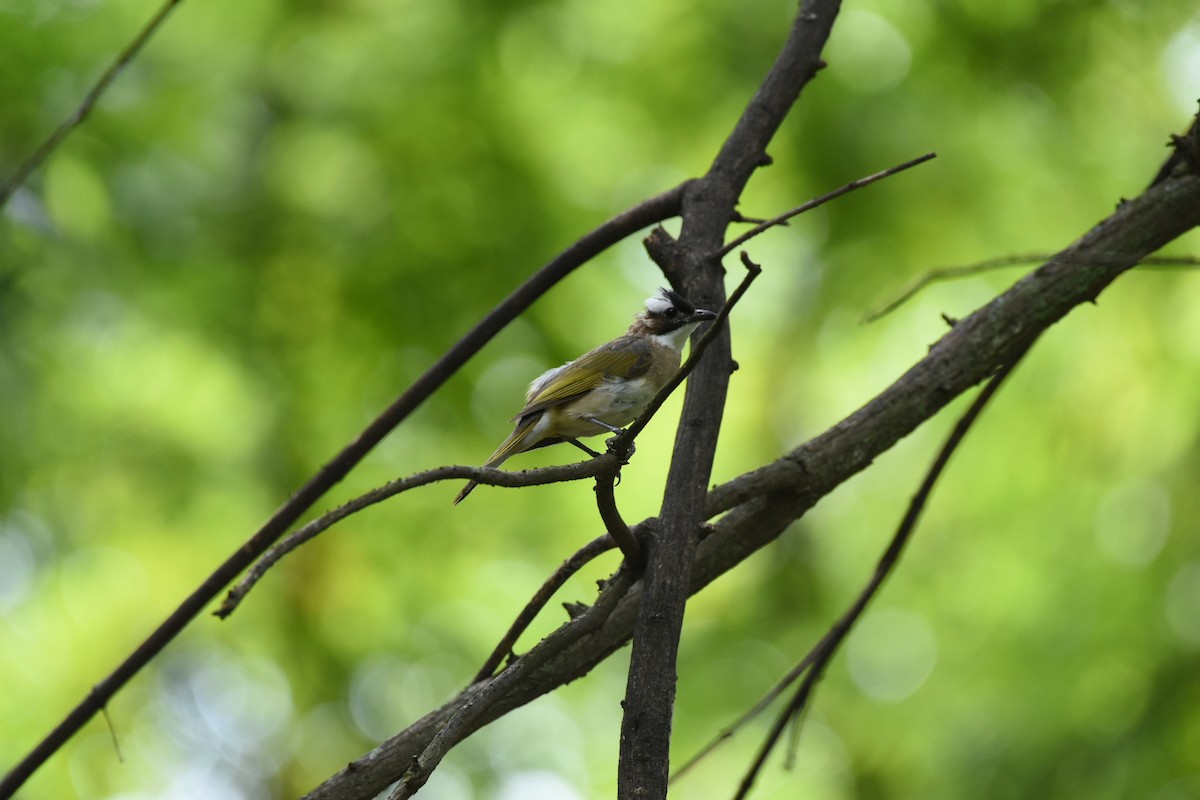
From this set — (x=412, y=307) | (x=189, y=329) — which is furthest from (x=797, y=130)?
(x=189, y=329)

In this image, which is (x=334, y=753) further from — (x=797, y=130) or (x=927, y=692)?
(x=797, y=130)

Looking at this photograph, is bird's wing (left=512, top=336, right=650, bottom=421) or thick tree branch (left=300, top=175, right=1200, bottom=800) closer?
thick tree branch (left=300, top=175, right=1200, bottom=800)

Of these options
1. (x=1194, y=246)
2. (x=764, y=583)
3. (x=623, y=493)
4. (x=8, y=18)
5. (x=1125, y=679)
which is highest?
(x=8, y=18)

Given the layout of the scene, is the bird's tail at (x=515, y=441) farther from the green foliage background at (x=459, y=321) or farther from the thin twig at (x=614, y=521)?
the green foliage background at (x=459, y=321)

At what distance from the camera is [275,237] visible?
28.3 ft

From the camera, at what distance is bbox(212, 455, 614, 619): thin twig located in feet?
6.72

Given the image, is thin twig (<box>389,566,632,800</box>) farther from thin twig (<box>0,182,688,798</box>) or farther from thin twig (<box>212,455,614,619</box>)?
thin twig (<box>0,182,688,798</box>)

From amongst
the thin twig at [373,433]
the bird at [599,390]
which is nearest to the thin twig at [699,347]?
the thin twig at [373,433]

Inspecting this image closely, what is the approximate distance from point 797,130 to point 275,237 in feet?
13.3

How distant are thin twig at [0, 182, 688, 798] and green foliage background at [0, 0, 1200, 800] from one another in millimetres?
4142

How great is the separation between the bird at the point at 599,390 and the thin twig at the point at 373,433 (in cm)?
35

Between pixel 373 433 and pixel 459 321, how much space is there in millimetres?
4379

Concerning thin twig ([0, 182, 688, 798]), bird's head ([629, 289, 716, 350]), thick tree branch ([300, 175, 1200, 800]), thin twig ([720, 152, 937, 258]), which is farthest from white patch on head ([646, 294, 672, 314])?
thin twig ([720, 152, 937, 258])

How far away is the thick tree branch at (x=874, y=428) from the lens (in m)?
3.11
